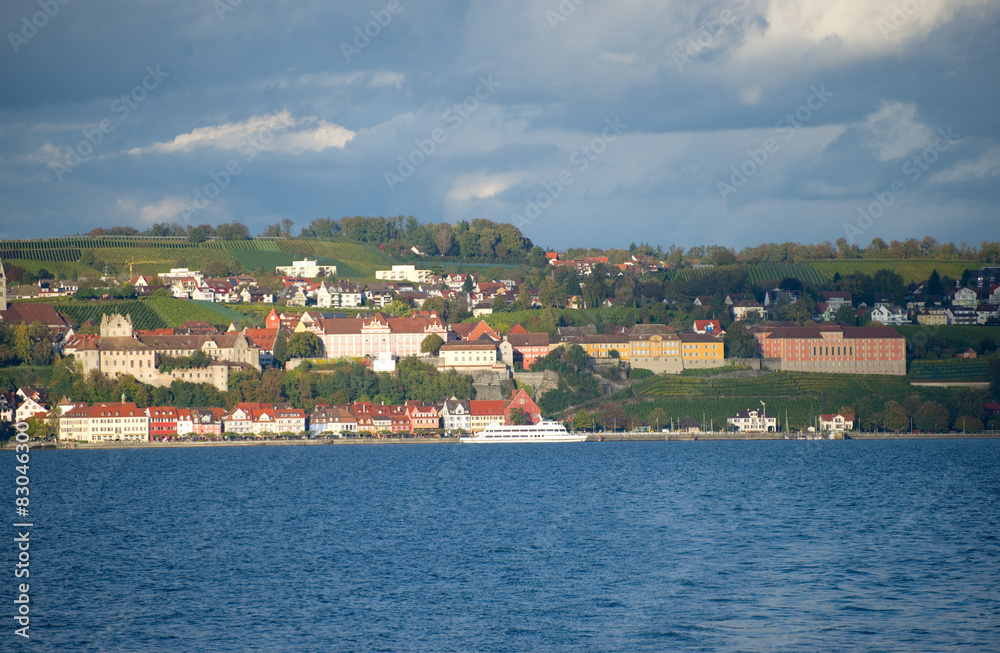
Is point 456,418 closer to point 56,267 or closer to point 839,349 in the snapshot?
point 839,349

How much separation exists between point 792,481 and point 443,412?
28087 mm

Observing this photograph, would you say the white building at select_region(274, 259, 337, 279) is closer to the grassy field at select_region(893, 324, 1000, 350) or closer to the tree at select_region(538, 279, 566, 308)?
the tree at select_region(538, 279, 566, 308)

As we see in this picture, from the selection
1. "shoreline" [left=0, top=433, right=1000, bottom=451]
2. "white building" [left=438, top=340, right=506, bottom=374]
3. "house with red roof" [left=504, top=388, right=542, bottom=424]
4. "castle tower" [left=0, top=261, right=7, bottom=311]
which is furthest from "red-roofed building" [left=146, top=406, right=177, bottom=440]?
"house with red roof" [left=504, top=388, right=542, bottom=424]

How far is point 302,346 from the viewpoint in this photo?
69.4 m

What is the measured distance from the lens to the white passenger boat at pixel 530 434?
62.0 metres

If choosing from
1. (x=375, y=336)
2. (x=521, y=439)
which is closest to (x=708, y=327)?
(x=521, y=439)

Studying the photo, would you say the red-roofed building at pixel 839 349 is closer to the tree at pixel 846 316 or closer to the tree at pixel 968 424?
the tree at pixel 846 316

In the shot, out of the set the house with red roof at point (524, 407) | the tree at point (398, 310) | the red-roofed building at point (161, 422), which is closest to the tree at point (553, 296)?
the tree at point (398, 310)

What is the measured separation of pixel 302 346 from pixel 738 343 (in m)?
27.2

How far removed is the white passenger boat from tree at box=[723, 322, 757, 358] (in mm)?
14097

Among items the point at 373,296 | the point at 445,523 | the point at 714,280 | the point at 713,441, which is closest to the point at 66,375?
the point at 373,296

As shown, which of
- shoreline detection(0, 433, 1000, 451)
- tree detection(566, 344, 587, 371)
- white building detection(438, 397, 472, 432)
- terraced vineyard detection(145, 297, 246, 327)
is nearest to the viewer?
shoreline detection(0, 433, 1000, 451)

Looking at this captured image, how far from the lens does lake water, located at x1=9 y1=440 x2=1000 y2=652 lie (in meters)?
17.5

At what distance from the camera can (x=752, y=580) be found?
2131 cm
